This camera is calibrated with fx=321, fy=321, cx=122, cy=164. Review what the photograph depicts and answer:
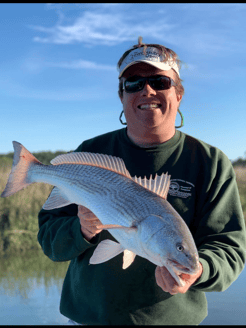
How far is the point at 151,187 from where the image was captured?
7.63 ft

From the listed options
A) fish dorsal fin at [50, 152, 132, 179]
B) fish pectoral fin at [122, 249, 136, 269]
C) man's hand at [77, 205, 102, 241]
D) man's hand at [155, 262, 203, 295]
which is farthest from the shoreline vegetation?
man's hand at [155, 262, 203, 295]

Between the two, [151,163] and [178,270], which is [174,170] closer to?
[151,163]

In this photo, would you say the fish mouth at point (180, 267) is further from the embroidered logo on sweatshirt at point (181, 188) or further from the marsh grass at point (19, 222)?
the marsh grass at point (19, 222)

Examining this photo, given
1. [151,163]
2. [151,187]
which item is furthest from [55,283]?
[151,187]

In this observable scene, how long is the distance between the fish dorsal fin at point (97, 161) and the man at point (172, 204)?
0.41m

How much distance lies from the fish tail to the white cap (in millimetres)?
1279

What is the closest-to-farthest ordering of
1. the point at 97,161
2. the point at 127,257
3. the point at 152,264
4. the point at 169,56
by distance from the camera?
1. the point at 127,257
2. the point at 97,161
3. the point at 152,264
4. the point at 169,56

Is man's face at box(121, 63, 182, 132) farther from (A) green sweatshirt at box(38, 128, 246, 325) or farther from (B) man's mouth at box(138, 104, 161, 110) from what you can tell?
(A) green sweatshirt at box(38, 128, 246, 325)

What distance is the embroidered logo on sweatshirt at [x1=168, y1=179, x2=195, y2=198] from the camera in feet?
9.55

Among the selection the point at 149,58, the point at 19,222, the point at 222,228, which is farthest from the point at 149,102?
the point at 19,222

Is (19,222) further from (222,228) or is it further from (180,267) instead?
(180,267)

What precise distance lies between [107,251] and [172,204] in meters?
0.86

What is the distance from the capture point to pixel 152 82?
3031mm

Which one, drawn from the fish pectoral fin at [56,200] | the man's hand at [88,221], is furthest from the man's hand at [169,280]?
the fish pectoral fin at [56,200]
